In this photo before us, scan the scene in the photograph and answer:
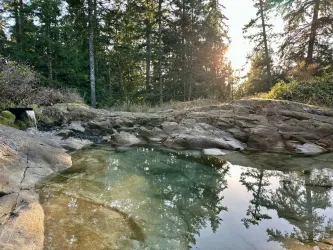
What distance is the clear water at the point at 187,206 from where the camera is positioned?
95.3 inches

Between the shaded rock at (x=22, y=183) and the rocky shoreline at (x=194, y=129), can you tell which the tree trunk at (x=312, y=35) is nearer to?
the rocky shoreline at (x=194, y=129)

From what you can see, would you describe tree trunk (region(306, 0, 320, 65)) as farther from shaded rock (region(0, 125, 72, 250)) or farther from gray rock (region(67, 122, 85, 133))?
shaded rock (region(0, 125, 72, 250))

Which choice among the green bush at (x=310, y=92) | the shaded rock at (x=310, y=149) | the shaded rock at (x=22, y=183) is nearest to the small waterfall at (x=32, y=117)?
the shaded rock at (x=22, y=183)

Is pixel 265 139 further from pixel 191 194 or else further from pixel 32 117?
pixel 32 117

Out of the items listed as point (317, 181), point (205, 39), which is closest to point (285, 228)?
point (317, 181)

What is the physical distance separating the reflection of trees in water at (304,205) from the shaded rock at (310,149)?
205cm

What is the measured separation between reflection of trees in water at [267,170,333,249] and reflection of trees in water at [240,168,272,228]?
0.49 ft

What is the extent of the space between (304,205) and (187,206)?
165 centimetres

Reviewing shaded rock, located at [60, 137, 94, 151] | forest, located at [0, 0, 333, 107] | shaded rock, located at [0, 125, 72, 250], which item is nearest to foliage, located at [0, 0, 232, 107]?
forest, located at [0, 0, 333, 107]

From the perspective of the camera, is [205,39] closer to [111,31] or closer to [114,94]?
[111,31]

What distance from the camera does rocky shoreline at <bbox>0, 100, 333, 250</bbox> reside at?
19.3ft

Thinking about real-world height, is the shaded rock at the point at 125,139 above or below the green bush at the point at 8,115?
below

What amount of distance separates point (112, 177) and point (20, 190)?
59.2 inches

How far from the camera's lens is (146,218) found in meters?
2.87
